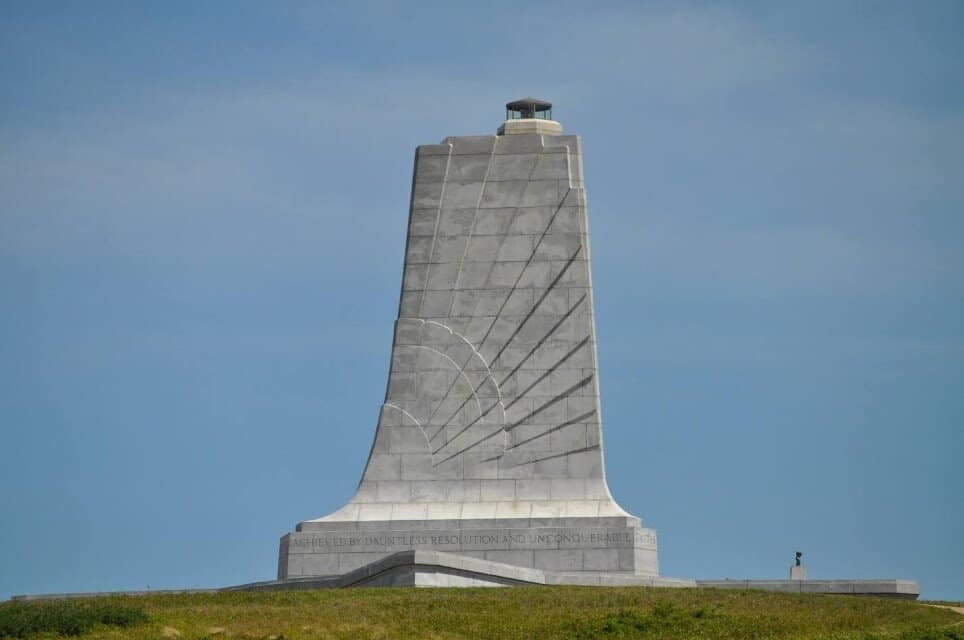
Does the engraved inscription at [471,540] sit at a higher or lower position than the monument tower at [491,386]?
lower

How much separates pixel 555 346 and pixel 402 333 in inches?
104

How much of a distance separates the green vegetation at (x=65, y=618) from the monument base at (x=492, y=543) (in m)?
6.25

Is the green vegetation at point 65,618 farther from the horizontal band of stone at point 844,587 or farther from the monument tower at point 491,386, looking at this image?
the horizontal band of stone at point 844,587

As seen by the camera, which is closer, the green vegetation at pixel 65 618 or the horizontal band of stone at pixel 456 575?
the green vegetation at pixel 65 618

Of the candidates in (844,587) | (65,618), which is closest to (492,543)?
(844,587)

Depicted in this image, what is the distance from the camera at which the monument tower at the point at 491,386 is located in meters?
33.1

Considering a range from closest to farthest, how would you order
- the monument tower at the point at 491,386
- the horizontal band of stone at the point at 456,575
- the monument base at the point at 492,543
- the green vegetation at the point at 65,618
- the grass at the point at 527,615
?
the green vegetation at the point at 65,618, the grass at the point at 527,615, the horizontal band of stone at the point at 456,575, the monument base at the point at 492,543, the monument tower at the point at 491,386

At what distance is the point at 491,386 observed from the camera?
34.2 meters

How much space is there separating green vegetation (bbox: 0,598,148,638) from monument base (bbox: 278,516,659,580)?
625 cm

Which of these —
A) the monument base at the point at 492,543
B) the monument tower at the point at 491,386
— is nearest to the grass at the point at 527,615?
the monument base at the point at 492,543

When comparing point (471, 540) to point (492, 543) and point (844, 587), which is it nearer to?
point (492, 543)

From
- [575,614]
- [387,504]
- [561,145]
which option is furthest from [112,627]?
[561,145]

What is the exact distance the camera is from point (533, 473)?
33781 millimetres

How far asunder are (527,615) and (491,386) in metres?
7.93
